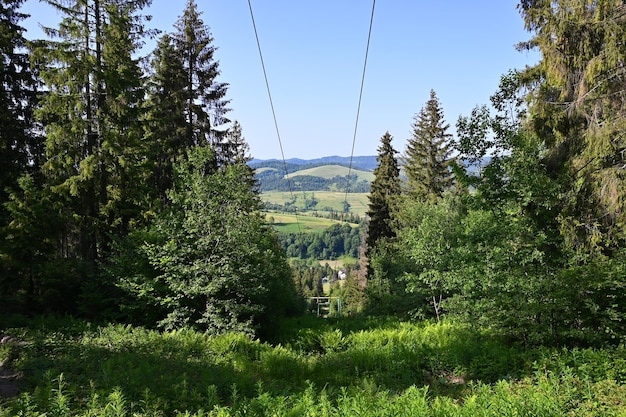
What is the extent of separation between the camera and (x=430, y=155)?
28.4 metres

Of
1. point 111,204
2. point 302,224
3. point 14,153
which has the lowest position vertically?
point 302,224

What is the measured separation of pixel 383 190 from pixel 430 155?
17.3 ft

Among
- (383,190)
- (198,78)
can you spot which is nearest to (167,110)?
(198,78)

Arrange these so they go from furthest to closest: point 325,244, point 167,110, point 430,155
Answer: point 325,244 → point 430,155 → point 167,110

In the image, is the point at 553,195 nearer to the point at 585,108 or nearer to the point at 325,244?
the point at 585,108

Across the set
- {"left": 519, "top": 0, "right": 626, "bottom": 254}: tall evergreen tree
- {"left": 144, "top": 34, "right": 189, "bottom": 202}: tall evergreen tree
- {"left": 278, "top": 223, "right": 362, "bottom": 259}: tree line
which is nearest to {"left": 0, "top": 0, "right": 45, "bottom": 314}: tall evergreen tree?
{"left": 144, "top": 34, "right": 189, "bottom": 202}: tall evergreen tree

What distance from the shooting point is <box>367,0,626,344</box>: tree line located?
26.1 feet

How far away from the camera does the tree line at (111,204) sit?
39.4ft

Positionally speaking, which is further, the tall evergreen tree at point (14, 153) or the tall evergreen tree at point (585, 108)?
the tall evergreen tree at point (14, 153)

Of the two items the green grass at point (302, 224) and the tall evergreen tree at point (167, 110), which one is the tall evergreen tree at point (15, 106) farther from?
the green grass at point (302, 224)

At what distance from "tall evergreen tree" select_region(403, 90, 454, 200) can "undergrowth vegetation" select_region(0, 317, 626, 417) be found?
17014 mm

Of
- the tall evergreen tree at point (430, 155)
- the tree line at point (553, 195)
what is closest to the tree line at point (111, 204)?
the tree line at point (553, 195)

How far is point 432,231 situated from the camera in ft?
45.7

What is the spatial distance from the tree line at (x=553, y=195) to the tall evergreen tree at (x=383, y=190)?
19.0 metres
